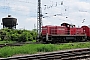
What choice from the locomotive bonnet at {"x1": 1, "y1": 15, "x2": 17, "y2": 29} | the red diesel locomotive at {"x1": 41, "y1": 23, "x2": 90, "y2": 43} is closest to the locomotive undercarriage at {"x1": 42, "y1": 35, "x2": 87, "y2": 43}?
the red diesel locomotive at {"x1": 41, "y1": 23, "x2": 90, "y2": 43}

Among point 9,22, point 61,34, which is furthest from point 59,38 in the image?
point 9,22

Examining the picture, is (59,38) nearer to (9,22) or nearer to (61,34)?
(61,34)

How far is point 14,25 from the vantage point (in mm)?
53312

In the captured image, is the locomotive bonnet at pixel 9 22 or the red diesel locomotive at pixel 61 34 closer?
the red diesel locomotive at pixel 61 34

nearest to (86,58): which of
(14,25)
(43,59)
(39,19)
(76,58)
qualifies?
(76,58)

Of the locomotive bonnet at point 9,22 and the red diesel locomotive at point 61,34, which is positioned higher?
the locomotive bonnet at point 9,22

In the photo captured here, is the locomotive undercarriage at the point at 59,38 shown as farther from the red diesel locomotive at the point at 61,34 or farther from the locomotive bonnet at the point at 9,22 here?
the locomotive bonnet at the point at 9,22

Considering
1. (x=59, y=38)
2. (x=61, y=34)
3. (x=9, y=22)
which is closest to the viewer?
(x=59, y=38)

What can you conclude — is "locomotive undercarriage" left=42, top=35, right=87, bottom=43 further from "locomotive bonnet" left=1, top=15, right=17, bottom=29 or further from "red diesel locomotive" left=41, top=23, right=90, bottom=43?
"locomotive bonnet" left=1, top=15, right=17, bottom=29

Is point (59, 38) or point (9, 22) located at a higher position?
point (9, 22)

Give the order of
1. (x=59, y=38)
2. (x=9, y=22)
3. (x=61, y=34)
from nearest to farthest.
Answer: (x=59, y=38)
(x=61, y=34)
(x=9, y=22)

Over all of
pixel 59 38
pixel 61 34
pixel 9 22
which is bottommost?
pixel 59 38

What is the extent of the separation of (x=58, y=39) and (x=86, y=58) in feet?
44.0

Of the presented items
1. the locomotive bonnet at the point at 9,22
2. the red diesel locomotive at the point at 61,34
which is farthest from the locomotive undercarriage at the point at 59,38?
the locomotive bonnet at the point at 9,22
